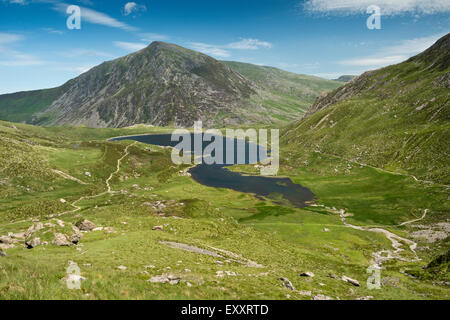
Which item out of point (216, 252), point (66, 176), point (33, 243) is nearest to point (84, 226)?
point (33, 243)

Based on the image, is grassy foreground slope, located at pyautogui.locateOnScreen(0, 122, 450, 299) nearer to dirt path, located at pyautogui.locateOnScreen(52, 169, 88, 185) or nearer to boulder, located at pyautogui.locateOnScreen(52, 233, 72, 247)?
boulder, located at pyautogui.locateOnScreen(52, 233, 72, 247)

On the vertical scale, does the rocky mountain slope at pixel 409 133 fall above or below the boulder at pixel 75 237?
above

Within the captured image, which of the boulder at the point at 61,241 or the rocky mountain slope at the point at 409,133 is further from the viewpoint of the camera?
the rocky mountain slope at the point at 409,133

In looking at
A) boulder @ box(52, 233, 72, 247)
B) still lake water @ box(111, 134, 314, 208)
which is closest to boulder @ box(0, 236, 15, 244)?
boulder @ box(52, 233, 72, 247)

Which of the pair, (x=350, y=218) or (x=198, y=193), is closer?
(x=350, y=218)

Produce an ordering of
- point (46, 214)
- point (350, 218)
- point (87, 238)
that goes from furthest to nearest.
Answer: point (350, 218) < point (46, 214) < point (87, 238)

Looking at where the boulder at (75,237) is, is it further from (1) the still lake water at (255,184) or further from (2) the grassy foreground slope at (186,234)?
(1) the still lake water at (255,184)

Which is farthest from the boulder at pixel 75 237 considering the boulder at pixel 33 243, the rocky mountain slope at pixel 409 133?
the rocky mountain slope at pixel 409 133
